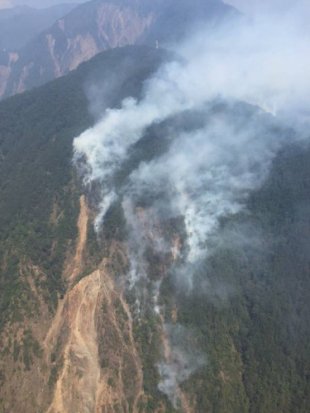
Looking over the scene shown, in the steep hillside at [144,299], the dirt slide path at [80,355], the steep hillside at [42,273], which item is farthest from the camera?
the steep hillside at [144,299]

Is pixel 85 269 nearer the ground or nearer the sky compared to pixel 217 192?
nearer the sky

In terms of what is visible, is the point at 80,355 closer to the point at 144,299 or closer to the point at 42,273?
the point at 144,299

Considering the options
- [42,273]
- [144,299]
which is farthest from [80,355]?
[42,273]

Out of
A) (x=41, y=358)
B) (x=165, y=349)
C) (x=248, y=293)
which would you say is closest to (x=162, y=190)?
(x=248, y=293)

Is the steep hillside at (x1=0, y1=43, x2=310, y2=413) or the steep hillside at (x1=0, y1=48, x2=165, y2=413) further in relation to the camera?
the steep hillside at (x1=0, y1=43, x2=310, y2=413)

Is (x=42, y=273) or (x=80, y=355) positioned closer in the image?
(x=80, y=355)

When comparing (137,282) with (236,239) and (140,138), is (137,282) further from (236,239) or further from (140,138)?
(140,138)

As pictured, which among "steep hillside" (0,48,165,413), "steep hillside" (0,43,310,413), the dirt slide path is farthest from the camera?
"steep hillside" (0,43,310,413)

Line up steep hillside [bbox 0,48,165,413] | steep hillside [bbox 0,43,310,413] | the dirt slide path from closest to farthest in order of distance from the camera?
the dirt slide path < steep hillside [bbox 0,48,165,413] < steep hillside [bbox 0,43,310,413]
